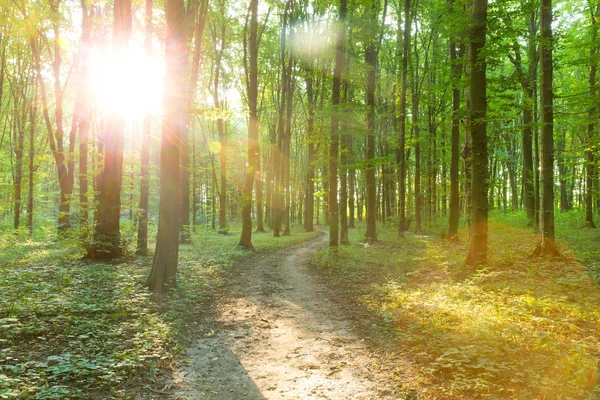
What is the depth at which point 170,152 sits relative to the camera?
9.15 meters

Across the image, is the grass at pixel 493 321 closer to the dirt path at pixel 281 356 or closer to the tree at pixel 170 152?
the dirt path at pixel 281 356

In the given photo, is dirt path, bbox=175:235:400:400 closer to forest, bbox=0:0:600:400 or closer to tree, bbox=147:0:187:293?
forest, bbox=0:0:600:400

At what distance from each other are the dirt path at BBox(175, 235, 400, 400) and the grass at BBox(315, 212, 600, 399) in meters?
0.74

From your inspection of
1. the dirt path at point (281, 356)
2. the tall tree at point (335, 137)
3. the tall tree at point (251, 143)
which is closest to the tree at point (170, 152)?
the dirt path at point (281, 356)

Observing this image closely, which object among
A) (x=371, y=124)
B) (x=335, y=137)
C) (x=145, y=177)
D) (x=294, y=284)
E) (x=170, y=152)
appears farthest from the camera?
(x=371, y=124)

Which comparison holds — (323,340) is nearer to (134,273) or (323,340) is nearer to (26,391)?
(26,391)

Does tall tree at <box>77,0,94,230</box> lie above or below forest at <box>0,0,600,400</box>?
above

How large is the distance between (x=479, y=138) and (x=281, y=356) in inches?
341

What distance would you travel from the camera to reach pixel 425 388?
14.6ft

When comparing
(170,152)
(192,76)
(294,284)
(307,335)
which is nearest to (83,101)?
(192,76)

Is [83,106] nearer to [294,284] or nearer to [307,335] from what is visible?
[294,284]

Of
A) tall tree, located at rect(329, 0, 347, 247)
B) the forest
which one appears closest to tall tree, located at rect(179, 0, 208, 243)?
the forest

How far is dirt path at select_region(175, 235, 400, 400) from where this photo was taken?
15.1 feet

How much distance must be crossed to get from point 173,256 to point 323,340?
5.12 meters
